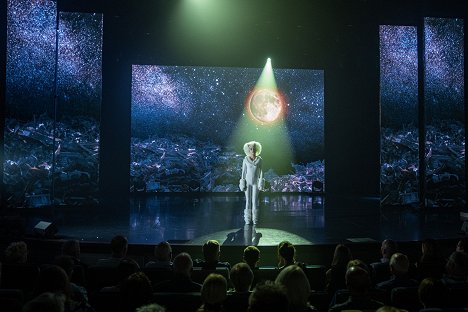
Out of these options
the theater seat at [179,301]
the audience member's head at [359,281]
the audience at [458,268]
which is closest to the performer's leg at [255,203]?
the audience at [458,268]

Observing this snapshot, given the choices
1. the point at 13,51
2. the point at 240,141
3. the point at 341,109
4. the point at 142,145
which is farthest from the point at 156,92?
the point at 341,109

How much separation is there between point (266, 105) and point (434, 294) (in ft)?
43.8

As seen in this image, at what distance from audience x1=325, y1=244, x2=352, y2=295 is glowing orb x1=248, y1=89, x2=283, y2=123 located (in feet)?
39.1

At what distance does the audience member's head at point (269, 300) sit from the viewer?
1747mm

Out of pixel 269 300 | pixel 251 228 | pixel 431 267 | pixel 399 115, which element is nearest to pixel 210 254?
pixel 431 267

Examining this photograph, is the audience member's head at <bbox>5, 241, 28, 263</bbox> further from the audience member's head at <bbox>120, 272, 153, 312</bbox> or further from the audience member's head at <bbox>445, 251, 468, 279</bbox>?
the audience member's head at <bbox>445, 251, 468, 279</bbox>

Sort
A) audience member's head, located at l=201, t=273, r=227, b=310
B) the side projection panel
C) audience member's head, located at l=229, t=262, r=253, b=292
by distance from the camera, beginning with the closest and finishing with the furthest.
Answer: audience member's head, located at l=201, t=273, r=227, b=310, audience member's head, located at l=229, t=262, r=253, b=292, the side projection panel

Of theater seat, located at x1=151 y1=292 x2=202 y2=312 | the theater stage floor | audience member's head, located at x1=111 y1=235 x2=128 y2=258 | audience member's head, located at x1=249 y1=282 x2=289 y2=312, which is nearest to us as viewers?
audience member's head, located at x1=249 y1=282 x2=289 y2=312

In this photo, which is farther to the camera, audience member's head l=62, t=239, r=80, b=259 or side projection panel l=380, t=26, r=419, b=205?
side projection panel l=380, t=26, r=419, b=205

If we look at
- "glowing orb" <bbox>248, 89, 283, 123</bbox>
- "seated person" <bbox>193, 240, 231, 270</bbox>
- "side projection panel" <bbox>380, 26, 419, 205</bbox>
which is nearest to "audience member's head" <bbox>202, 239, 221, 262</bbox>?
"seated person" <bbox>193, 240, 231, 270</bbox>

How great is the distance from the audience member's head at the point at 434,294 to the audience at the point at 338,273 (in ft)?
3.64

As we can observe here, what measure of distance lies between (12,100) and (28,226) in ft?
12.4

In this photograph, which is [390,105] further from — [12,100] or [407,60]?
[12,100]

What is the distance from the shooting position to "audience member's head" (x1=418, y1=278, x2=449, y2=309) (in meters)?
2.70
